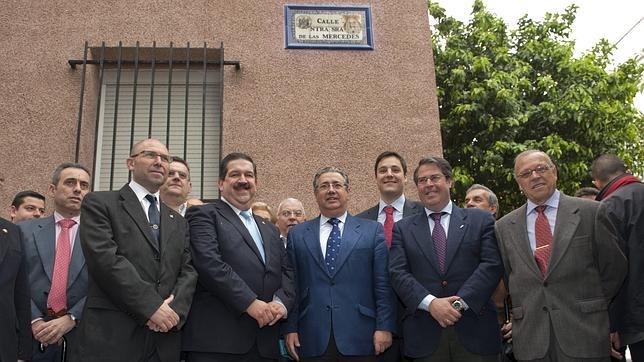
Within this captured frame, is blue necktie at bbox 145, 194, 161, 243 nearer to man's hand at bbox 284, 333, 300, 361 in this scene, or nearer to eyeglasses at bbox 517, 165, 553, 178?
man's hand at bbox 284, 333, 300, 361

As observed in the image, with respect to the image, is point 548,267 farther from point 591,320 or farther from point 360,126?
point 360,126

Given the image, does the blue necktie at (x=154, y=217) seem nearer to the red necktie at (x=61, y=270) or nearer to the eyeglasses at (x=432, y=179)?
the red necktie at (x=61, y=270)

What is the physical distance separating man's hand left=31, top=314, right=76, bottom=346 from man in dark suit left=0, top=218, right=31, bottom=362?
0.71 ft

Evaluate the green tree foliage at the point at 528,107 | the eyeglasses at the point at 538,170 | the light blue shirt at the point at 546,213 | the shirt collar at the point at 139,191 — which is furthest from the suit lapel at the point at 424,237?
the green tree foliage at the point at 528,107

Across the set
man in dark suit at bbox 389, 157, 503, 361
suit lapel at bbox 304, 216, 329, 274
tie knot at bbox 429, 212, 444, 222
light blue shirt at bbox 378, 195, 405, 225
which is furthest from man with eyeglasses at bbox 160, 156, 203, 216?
tie knot at bbox 429, 212, 444, 222

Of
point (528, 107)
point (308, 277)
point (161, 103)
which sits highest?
point (528, 107)

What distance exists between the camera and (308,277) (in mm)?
3803

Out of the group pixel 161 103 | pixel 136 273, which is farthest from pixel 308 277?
pixel 161 103

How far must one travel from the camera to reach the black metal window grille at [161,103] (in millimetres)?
6820

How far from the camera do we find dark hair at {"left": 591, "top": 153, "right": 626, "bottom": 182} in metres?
4.13

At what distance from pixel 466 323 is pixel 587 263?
0.81 m

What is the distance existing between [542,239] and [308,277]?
1.52m

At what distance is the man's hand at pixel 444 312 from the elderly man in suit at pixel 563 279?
0.41m

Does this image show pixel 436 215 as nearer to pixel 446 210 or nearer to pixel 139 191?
pixel 446 210
